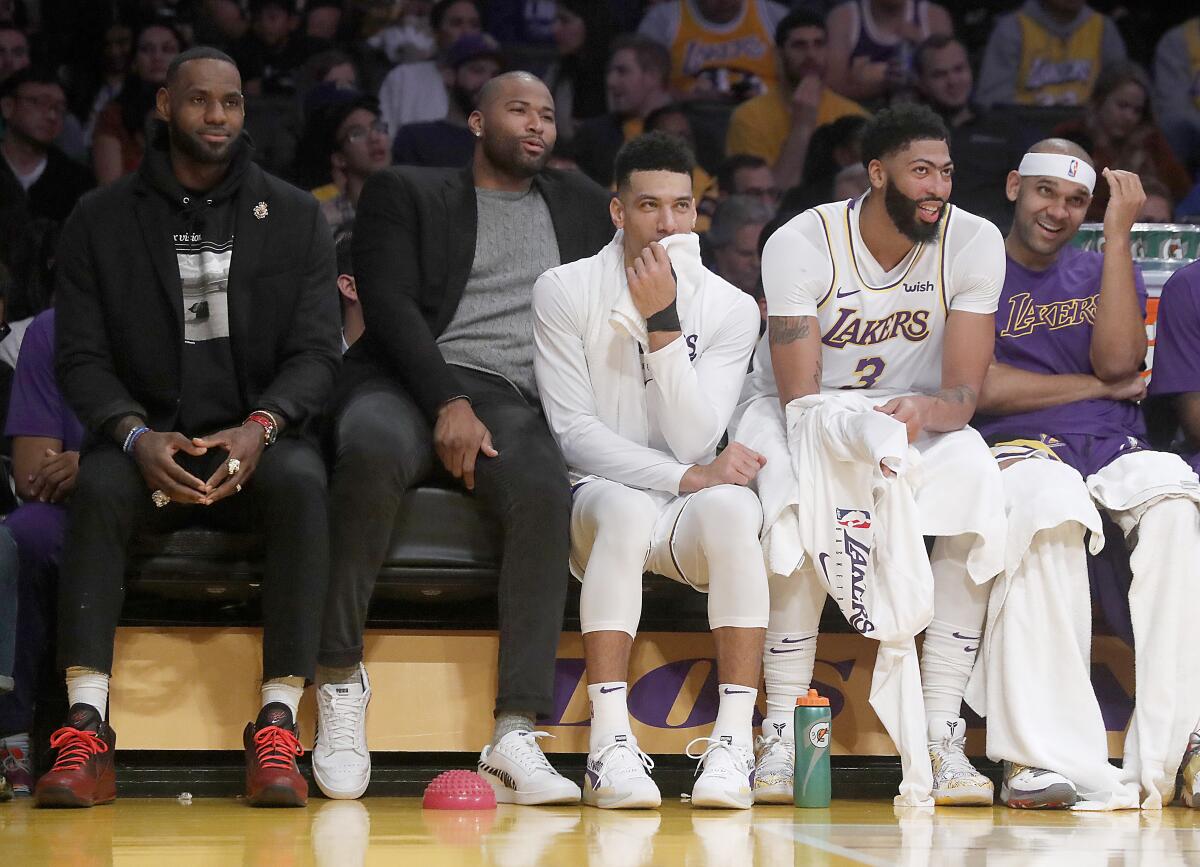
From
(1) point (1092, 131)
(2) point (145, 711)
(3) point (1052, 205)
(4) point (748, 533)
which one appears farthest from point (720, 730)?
(1) point (1092, 131)

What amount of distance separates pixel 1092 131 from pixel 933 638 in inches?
177

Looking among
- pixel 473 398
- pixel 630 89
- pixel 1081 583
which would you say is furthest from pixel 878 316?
pixel 630 89

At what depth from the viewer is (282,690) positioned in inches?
143

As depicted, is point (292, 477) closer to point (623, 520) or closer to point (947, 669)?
point (623, 520)

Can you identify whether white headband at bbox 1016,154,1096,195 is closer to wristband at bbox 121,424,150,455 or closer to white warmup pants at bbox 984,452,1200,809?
white warmup pants at bbox 984,452,1200,809

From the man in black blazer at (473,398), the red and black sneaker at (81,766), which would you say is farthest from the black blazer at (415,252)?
the red and black sneaker at (81,766)

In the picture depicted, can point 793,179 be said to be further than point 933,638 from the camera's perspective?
Yes

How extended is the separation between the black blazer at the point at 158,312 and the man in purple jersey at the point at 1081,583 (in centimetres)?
177

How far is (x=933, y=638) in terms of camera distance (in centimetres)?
393

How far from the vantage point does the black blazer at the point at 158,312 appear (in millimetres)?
3932

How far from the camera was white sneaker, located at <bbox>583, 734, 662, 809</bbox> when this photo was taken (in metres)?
3.50

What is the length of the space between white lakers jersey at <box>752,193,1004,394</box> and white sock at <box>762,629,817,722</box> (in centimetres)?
75

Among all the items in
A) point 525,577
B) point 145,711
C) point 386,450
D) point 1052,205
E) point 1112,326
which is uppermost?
point 1052,205

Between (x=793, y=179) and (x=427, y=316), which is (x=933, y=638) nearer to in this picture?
(x=427, y=316)
